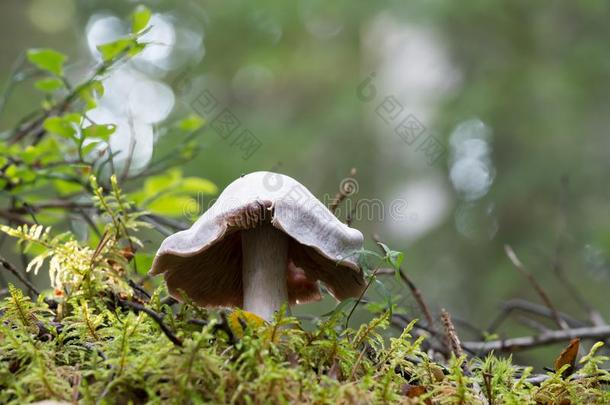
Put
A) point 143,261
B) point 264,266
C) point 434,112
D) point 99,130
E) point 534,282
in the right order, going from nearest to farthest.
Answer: point 264,266 < point 143,261 < point 99,130 < point 534,282 < point 434,112

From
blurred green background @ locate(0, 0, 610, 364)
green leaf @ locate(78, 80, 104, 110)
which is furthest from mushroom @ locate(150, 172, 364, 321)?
blurred green background @ locate(0, 0, 610, 364)

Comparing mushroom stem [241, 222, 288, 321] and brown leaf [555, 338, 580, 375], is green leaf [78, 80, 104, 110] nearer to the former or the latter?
mushroom stem [241, 222, 288, 321]

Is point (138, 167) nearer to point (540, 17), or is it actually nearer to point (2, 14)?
point (2, 14)

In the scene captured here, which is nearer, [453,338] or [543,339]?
[453,338]

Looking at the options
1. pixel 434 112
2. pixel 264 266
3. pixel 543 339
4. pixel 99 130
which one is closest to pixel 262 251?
pixel 264 266

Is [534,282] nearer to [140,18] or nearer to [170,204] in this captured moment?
[170,204]

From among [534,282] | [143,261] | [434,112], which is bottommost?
[143,261]

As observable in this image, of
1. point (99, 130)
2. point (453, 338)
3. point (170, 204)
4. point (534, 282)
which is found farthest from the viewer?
point (170, 204)

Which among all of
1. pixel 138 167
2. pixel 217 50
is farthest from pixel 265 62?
pixel 138 167
